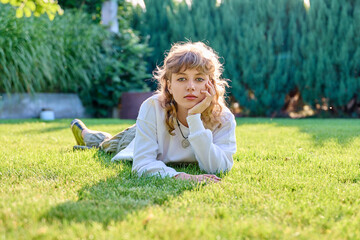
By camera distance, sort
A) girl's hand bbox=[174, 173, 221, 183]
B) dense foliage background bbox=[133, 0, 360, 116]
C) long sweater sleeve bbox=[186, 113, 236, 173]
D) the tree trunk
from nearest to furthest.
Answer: girl's hand bbox=[174, 173, 221, 183] → long sweater sleeve bbox=[186, 113, 236, 173] → dense foliage background bbox=[133, 0, 360, 116] → the tree trunk

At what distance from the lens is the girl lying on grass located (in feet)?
7.64

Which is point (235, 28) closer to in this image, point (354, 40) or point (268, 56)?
point (268, 56)

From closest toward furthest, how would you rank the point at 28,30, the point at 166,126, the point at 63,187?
1. the point at 63,187
2. the point at 166,126
3. the point at 28,30

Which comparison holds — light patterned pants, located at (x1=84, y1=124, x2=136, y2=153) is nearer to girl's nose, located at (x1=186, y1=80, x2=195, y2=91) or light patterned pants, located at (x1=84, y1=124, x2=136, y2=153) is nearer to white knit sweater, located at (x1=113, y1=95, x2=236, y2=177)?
white knit sweater, located at (x1=113, y1=95, x2=236, y2=177)

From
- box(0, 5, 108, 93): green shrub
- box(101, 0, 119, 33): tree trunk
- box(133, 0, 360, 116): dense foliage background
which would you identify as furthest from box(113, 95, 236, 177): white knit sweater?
box(101, 0, 119, 33): tree trunk

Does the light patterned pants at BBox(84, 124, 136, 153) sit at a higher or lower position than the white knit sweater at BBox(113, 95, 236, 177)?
lower

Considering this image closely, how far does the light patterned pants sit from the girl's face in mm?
1009

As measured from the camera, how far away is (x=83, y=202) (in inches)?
66.1

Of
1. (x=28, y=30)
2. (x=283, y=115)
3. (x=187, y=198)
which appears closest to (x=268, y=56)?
(x=283, y=115)

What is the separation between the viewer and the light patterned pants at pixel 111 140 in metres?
3.27

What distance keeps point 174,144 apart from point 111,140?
97 centimetres

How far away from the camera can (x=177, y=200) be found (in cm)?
178

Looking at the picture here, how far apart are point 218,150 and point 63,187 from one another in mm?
995

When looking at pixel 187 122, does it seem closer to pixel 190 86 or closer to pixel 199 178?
pixel 190 86
